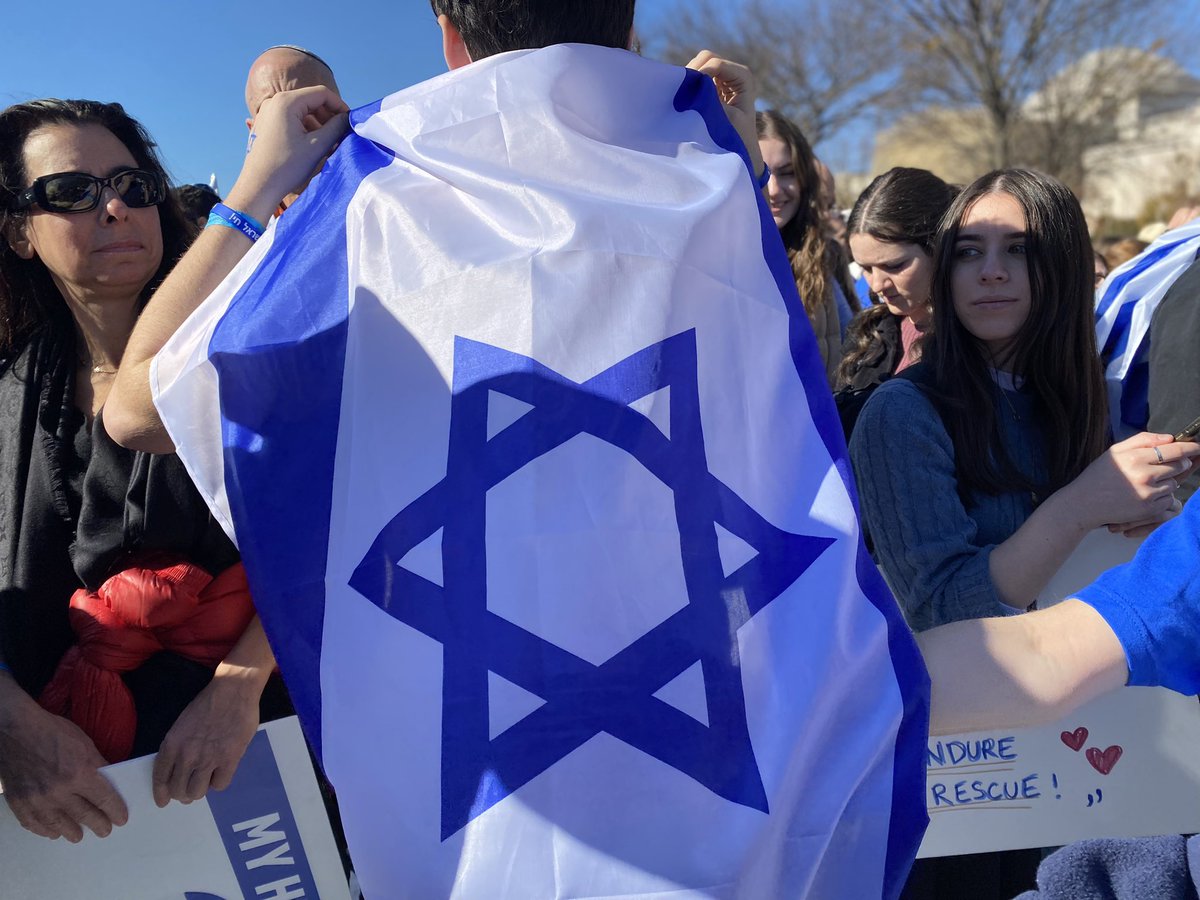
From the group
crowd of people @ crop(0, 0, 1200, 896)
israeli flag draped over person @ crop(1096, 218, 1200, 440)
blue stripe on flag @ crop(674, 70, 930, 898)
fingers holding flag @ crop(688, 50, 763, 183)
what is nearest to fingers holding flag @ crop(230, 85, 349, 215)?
crowd of people @ crop(0, 0, 1200, 896)

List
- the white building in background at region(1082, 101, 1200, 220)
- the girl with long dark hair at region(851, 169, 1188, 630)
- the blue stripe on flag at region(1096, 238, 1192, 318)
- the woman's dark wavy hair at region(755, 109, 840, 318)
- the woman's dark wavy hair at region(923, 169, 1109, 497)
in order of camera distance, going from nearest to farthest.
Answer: the girl with long dark hair at region(851, 169, 1188, 630)
the woman's dark wavy hair at region(923, 169, 1109, 497)
the blue stripe on flag at region(1096, 238, 1192, 318)
the woman's dark wavy hair at region(755, 109, 840, 318)
the white building in background at region(1082, 101, 1200, 220)

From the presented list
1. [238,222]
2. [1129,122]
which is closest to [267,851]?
[238,222]

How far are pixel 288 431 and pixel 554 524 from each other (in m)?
0.38

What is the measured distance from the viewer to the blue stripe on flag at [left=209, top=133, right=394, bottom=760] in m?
1.43

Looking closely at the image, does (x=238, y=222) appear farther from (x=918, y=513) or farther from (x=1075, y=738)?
(x=1075, y=738)

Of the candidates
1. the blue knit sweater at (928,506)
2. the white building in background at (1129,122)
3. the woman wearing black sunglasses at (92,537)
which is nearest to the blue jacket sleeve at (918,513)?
the blue knit sweater at (928,506)

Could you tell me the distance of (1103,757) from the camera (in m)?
1.98

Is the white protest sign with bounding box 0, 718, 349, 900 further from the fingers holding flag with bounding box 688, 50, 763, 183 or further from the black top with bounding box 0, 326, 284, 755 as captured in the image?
the fingers holding flag with bounding box 688, 50, 763, 183

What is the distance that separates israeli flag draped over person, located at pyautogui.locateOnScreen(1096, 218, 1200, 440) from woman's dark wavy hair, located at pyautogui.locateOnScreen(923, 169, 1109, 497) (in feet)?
2.21

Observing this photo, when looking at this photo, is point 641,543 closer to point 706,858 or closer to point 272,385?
point 706,858

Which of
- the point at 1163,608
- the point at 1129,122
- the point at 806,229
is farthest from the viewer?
the point at 1129,122

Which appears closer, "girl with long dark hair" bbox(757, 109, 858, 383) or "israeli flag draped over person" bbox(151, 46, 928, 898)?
"israeli flag draped over person" bbox(151, 46, 928, 898)

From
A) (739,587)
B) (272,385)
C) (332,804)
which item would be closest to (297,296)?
(272,385)

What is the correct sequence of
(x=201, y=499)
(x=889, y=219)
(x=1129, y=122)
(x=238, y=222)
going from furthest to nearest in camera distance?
(x=1129, y=122) → (x=889, y=219) → (x=201, y=499) → (x=238, y=222)
